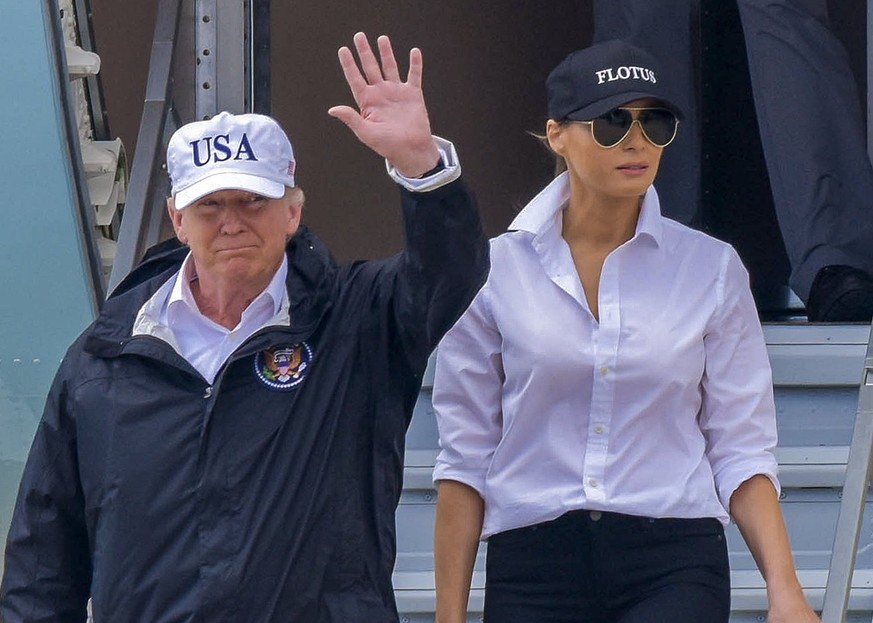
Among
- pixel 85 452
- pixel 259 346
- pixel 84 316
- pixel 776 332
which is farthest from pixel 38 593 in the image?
pixel 776 332

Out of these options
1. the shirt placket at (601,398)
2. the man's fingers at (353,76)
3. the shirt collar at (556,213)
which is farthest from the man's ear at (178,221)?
the shirt placket at (601,398)

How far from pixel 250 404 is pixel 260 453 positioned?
73mm

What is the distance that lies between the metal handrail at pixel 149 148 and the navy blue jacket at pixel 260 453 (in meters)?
1.33

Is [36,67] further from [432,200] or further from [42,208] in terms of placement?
[432,200]

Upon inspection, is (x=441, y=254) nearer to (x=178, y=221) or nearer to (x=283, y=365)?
(x=283, y=365)

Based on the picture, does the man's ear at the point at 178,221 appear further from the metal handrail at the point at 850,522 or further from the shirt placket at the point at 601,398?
the metal handrail at the point at 850,522

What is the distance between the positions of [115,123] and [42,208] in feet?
8.00

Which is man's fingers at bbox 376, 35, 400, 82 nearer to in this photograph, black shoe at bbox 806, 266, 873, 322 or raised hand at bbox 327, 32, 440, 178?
raised hand at bbox 327, 32, 440, 178

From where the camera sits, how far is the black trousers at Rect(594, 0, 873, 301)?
358 centimetres

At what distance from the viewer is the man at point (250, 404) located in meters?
2.03

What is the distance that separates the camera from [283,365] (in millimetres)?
2113

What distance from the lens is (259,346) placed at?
2102 mm

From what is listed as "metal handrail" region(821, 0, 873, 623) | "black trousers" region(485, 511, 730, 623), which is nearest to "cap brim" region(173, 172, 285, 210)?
"black trousers" region(485, 511, 730, 623)

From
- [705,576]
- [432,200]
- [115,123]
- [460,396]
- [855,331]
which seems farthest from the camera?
[115,123]
